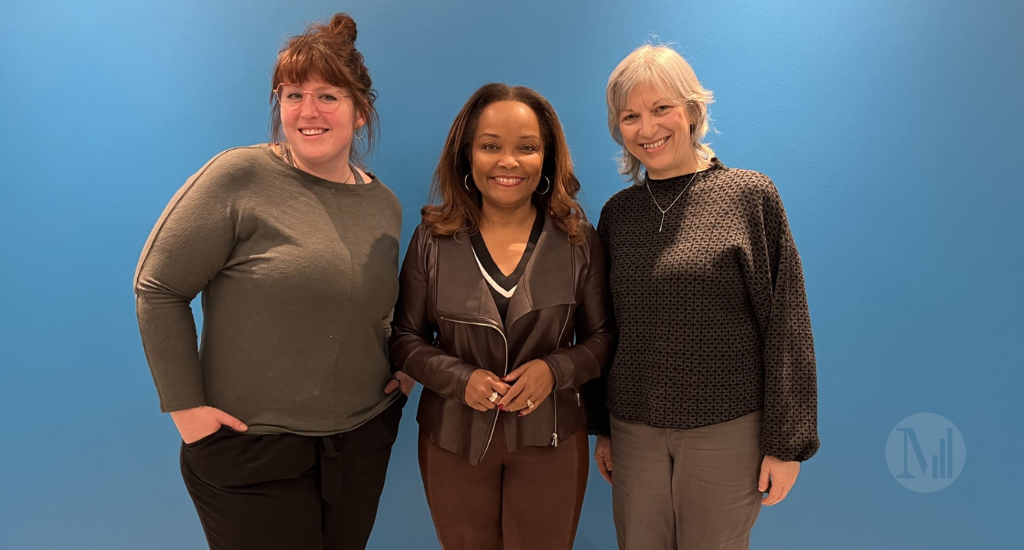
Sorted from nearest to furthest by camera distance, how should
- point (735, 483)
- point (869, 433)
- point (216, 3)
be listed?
point (735, 483), point (216, 3), point (869, 433)

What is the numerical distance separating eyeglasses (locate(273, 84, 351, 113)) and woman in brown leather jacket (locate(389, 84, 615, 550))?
350 millimetres

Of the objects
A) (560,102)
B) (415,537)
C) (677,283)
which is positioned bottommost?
(415,537)

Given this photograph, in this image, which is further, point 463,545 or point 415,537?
point 415,537

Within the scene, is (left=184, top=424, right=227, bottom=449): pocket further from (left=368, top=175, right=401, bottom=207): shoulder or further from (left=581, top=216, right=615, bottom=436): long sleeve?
(left=581, top=216, right=615, bottom=436): long sleeve

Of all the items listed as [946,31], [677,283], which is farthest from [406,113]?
[946,31]

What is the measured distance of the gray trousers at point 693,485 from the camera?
163 cm

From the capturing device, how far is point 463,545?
1.78m

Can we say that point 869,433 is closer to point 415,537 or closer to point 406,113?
point 415,537

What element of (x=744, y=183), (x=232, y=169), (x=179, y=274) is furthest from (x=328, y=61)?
(x=744, y=183)

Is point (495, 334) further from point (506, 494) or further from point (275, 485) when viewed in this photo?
point (275, 485)

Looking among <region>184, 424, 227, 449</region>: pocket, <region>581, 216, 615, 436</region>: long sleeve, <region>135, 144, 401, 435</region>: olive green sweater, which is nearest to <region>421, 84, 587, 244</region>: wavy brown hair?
<region>581, 216, 615, 436</region>: long sleeve

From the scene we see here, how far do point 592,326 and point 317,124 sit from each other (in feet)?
2.92

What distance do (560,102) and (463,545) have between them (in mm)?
1448

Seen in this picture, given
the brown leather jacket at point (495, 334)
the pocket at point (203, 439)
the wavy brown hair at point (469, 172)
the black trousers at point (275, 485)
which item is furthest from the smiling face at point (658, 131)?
the pocket at point (203, 439)
